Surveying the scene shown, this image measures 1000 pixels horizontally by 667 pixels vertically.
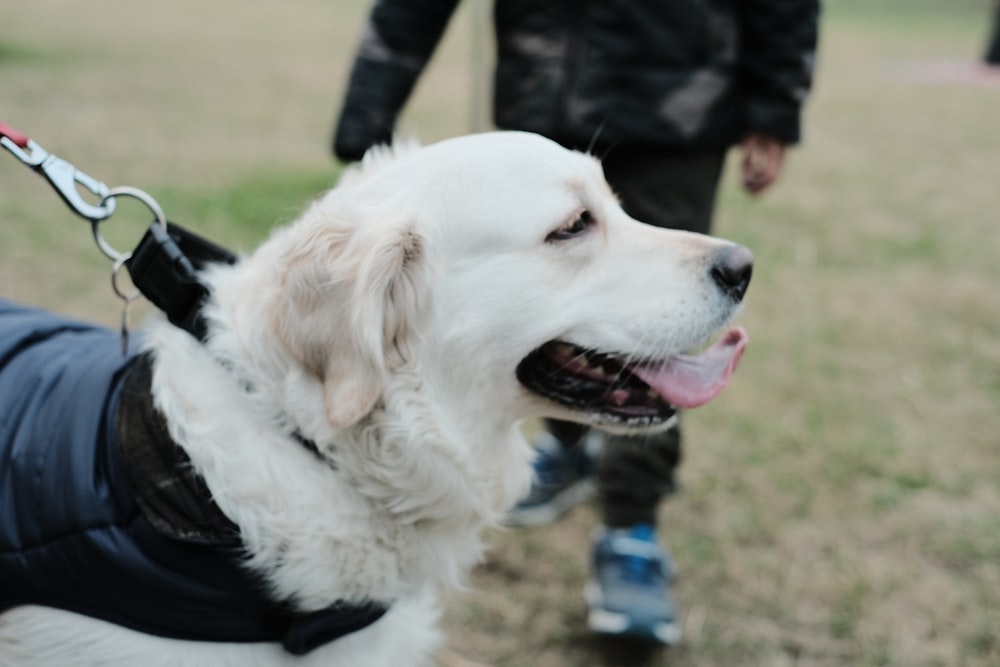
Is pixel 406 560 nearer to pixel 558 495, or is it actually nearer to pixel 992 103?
pixel 558 495

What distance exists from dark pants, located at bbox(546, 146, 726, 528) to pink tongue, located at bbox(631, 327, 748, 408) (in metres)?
0.60

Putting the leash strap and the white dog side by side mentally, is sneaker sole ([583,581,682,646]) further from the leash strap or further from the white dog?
the leash strap

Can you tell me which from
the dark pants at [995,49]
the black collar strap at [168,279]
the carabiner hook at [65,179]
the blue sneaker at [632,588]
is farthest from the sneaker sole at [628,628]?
the dark pants at [995,49]

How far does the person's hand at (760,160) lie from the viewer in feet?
8.28

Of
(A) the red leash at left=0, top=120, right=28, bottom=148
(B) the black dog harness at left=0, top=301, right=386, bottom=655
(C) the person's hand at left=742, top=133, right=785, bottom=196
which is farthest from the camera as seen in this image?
(C) the person's hand at left=742, top=133, right=785, bottom=196

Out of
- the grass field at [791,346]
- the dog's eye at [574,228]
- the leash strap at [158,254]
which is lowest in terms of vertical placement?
the grass field at [791,346]

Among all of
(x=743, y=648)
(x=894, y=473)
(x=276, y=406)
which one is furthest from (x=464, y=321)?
(x=894, y=473)

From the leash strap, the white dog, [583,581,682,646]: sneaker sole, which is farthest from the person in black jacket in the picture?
the leash strap

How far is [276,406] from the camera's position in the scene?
163 centimetres

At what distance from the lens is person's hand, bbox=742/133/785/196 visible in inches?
99.3

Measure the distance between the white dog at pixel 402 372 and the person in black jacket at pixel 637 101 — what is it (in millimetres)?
582

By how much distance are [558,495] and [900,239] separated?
12.0 ft

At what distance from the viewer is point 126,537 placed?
1496 mm

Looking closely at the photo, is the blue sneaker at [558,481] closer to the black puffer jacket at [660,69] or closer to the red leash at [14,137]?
the black puffer jacket at [660,69]
